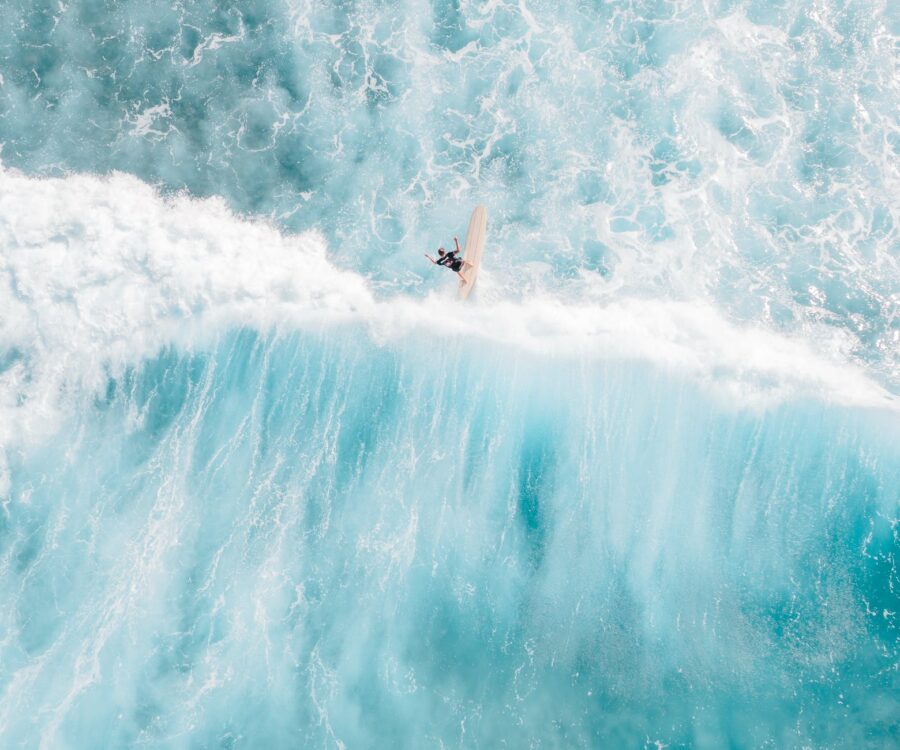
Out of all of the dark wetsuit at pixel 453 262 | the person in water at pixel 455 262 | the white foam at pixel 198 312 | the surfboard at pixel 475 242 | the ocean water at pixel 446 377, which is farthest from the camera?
the surfboard at pixel 475 242

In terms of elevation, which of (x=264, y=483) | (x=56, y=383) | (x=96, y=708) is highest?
(x=56, y=383)

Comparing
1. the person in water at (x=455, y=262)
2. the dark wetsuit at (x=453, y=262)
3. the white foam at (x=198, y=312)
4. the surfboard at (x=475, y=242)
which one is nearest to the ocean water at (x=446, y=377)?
the white foam at (x=198, y=312)

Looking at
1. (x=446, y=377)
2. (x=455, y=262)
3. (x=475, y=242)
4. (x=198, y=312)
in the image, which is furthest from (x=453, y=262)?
(x=198, y=312)

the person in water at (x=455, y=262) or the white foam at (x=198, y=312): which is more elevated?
the person in water at (x=455, y=262)

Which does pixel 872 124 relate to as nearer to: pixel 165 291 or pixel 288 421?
pixel 288 421

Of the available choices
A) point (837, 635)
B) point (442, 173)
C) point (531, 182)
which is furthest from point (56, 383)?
point (837, 635)

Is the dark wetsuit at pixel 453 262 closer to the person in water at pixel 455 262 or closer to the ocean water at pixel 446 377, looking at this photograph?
the person in water at pixel 455 262

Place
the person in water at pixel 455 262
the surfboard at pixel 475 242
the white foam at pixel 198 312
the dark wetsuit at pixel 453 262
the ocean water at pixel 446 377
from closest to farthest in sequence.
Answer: the person in water at pixel 455 262
the dark wetsuit at pixel 453 262
the ocean water at pixel 446 377
the white foam at pixel 198 312
the surfboard at pixel 475 242
